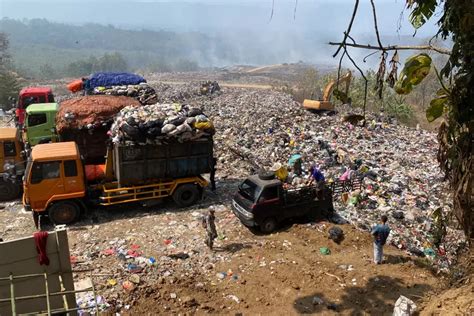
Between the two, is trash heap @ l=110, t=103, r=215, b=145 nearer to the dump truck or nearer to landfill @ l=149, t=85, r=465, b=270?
the dump truck

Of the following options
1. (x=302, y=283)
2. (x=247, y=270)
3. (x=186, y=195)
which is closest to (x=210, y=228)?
(x=247, y=270)

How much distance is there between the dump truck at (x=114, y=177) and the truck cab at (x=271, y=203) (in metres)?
1.54

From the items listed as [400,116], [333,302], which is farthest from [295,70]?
[333,302]

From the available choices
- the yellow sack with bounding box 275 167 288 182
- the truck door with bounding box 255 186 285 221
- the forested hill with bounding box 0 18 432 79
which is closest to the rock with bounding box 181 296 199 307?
the truck door with bounding box 255 186 285 221

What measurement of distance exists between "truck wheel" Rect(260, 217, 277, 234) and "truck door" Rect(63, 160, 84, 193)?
13.2ft

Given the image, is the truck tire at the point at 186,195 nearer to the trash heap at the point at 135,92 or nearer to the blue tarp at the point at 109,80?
the trash heap at the point at 135,92

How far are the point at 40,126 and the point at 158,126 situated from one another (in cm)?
502

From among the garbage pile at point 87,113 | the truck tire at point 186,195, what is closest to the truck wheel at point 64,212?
the truck tire at point 186,195

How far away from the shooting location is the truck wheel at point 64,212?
8984mm

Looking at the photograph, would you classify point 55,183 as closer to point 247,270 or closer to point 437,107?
point 247,270

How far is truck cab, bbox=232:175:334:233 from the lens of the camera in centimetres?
864

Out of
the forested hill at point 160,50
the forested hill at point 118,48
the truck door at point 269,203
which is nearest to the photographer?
the truck door at point 269,203

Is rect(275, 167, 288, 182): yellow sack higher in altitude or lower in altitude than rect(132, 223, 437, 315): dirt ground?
higher

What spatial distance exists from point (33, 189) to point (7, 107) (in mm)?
22449
